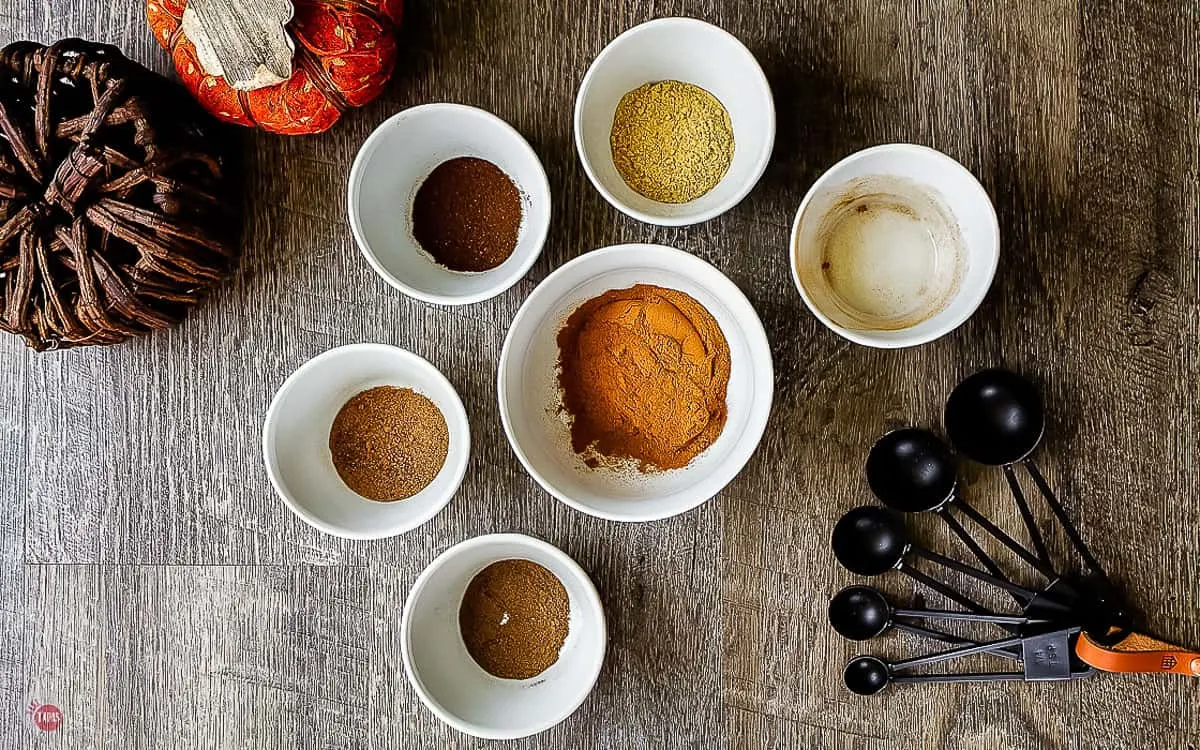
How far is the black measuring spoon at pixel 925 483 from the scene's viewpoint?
3.49 feet

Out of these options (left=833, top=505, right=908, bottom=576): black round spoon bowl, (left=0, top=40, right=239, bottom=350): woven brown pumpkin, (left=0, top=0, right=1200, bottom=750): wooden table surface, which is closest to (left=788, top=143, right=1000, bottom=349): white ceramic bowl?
(left=0, top=0, right=1200, bottom=750): wooden table surface

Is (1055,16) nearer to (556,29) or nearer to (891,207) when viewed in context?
(891,207)

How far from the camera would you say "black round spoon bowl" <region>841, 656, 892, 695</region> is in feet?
3.60

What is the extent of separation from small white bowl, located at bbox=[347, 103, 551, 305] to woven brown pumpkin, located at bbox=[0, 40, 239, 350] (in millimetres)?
192

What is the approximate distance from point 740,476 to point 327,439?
0.51 m

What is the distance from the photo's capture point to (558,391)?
1.09 metres

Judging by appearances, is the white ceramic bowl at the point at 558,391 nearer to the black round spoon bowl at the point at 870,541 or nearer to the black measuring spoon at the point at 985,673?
the black round spoon bowl at the point at 870,541

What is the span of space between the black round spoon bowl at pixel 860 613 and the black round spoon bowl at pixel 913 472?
0.37 feet

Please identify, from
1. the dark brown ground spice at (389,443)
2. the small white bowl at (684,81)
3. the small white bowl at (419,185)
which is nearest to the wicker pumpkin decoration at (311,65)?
the small white bowl at (419,185)

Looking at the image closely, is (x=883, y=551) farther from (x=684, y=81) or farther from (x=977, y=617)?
(x=684, y=81)

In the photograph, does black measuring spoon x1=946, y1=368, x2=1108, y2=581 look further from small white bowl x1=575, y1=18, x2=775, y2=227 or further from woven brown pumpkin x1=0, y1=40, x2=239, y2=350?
woven brown pumpkin x1=0, y1=40, x2=239, y2=350

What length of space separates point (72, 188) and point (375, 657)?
→ 25.7 inches

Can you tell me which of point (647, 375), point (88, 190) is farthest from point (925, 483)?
point (88, 190)

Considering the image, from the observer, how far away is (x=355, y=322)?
116cm
